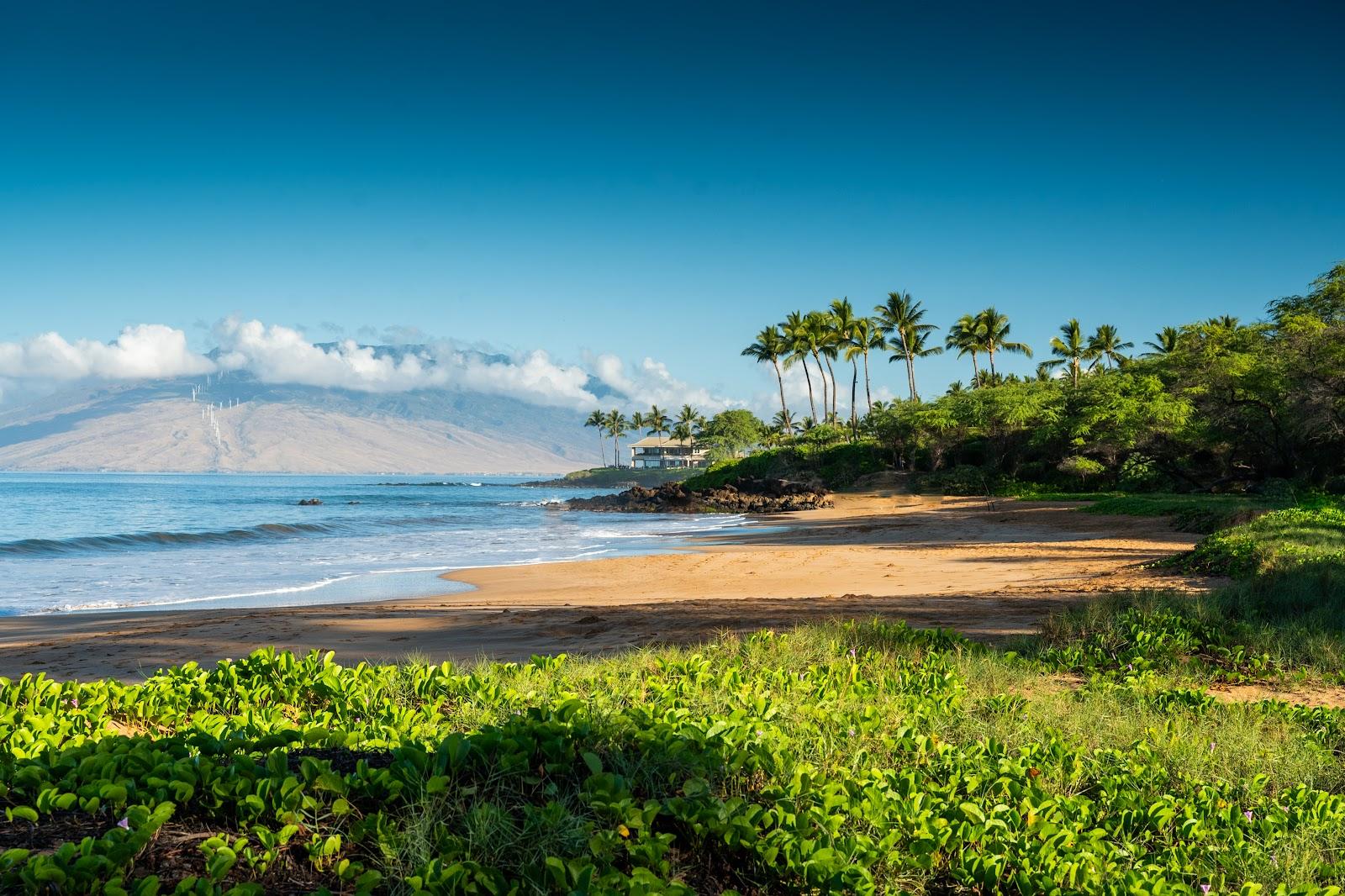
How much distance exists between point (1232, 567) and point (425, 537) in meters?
28.0

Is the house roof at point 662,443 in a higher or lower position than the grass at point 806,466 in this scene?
higher

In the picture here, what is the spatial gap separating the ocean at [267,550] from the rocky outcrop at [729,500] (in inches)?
131

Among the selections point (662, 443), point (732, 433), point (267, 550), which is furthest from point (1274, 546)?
point (662, 443)

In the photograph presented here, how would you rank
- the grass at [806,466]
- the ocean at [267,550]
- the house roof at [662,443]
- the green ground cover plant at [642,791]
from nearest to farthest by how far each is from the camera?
the green ground cover plant at [642,791]
the ocean at [267,550]
the grass at [806,466]
the house roof at [662,443]

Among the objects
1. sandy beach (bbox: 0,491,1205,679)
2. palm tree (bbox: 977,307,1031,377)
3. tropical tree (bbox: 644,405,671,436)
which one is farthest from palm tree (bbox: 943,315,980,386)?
tropical tree (bbox: 644,405,671,436)

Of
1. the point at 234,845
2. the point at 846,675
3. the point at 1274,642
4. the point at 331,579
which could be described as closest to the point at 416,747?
the point at 234,845

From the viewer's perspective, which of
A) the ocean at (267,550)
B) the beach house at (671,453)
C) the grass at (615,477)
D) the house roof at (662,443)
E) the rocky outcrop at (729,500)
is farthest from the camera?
the beach house at (671,453)

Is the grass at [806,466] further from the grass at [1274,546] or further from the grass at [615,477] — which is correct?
the grass at [615,477]

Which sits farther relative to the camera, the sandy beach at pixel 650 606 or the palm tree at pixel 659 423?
the palm tree at pixel 659 423

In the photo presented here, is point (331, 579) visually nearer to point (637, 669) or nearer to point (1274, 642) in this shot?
point (637, 669)

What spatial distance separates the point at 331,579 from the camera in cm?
1897

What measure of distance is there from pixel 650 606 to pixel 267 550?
2077cm

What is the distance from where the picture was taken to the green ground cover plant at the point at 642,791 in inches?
115

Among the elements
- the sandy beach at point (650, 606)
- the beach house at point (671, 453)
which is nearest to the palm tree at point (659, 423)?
the beach house at point (671, 453)
